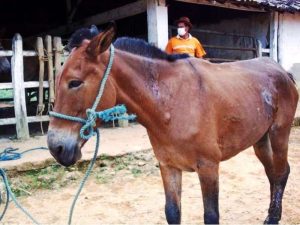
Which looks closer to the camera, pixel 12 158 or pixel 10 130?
pixel 12 158

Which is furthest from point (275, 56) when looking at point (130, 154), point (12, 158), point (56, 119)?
point (56, 119)

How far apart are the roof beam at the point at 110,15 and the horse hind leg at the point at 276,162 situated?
4702 mm

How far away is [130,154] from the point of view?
584 cm

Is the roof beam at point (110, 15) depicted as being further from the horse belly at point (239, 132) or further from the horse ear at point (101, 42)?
the horse ear at point (101, 42)

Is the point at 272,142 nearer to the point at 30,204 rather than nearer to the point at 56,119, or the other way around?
the point at 56,119

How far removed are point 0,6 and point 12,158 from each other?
22.3 ft

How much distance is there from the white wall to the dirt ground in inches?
204

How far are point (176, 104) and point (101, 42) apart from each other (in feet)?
2.48

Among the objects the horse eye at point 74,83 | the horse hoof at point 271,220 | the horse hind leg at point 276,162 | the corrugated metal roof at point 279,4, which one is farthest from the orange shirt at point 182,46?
the horse eye at point 74,83

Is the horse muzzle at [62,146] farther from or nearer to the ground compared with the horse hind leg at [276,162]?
farther from the ground

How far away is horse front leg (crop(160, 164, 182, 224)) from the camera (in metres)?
3.07

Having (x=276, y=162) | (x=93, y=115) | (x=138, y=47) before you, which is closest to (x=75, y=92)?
(x=93, y=115)

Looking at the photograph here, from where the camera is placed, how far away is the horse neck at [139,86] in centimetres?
260

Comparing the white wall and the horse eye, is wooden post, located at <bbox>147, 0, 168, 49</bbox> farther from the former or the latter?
the horse eye
